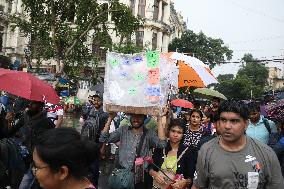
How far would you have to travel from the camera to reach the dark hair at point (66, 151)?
A: 2.04 metres

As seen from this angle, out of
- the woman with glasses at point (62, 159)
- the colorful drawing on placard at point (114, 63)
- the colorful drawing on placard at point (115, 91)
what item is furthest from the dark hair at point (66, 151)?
the colorful drawing on placard at point (114, 63)

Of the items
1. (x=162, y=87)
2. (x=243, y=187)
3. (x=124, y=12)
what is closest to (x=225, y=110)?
(x=243, y=187)

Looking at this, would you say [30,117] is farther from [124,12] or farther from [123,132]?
[124,12]

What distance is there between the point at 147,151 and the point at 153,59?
118 cm

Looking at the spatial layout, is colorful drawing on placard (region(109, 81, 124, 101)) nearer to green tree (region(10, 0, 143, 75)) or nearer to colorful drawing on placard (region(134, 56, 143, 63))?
colorful drawing on placard (region(134, 56, 143, 63))

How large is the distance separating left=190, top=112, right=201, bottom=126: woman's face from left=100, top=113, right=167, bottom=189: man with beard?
1.20 m

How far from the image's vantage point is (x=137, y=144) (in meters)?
5.05

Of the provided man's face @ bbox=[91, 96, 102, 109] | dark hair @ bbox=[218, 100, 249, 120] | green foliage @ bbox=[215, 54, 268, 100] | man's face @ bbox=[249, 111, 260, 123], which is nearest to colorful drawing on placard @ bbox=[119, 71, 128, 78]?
dark hair @ bbox=[218, 100, 249, 120]

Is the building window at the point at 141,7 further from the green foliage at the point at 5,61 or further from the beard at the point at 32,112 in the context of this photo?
the beard at the point at 32,112

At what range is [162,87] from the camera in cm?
499

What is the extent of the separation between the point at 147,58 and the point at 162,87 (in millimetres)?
424

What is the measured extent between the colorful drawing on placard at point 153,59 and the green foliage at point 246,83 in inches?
1736

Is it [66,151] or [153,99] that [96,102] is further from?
[66,151]

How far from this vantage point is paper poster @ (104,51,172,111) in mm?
5004
